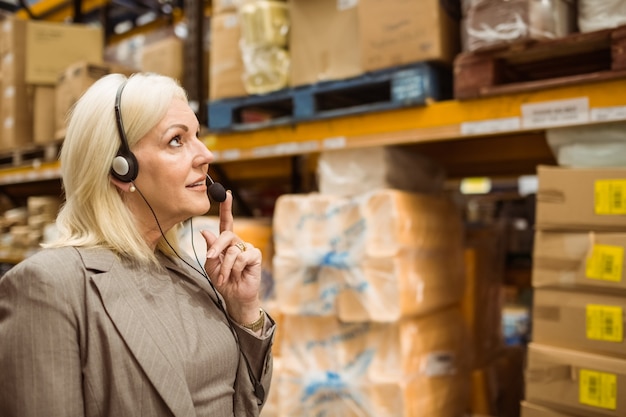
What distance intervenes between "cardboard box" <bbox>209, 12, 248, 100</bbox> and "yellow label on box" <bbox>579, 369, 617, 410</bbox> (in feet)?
6.57

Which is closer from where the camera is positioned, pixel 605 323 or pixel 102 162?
pixel 102 162

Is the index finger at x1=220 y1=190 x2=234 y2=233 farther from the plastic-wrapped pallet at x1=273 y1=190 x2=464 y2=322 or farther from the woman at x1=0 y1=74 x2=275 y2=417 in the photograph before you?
the plastic-wrapped pallet at x1=273 y1=190 x2=464 y2=322

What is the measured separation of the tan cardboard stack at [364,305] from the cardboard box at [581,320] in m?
0.53

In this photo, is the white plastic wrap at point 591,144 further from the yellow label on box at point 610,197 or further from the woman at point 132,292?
the woman at point 132,292

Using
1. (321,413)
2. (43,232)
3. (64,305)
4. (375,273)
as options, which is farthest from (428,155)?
(43,232)

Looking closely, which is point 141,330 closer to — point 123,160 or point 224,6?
A: point 123,160

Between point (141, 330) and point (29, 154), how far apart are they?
386cm

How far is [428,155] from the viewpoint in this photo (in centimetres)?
307

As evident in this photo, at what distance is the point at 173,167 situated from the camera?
138cm

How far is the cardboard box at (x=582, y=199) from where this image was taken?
6.01ft

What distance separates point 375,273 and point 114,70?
2.65 meters

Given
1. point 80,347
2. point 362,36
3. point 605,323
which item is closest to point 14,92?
point 362,36

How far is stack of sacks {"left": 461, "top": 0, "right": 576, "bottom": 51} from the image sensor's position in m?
1.96

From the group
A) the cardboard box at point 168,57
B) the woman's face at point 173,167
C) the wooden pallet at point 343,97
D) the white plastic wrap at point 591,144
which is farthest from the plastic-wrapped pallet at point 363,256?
the cardboard box at point 168,57
